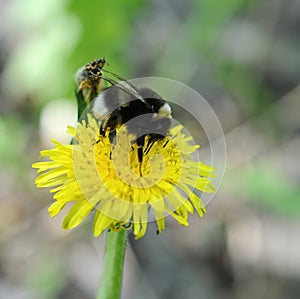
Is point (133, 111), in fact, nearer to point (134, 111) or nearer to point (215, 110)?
point (134, 111)

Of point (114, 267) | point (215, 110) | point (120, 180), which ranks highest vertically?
point (215, 110)

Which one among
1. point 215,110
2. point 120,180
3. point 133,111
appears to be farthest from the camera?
point 215,110

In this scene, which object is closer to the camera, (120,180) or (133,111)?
(133,111)

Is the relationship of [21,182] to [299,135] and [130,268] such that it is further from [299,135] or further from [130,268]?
[299,135]

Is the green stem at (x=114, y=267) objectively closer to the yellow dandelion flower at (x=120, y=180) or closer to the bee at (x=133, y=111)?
the yellow dandelion flower at (x=120, y=180)

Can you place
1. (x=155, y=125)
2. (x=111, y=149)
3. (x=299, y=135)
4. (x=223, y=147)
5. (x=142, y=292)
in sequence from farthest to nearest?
(x=299, y=135)
(x=223, y=147)
(x=142, y=292)
(x=111, y=149)
(x=155, y=125)

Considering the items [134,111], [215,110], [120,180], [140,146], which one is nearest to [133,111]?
[134,111]

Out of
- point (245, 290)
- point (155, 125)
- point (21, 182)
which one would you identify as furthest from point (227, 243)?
point (155, 125)
